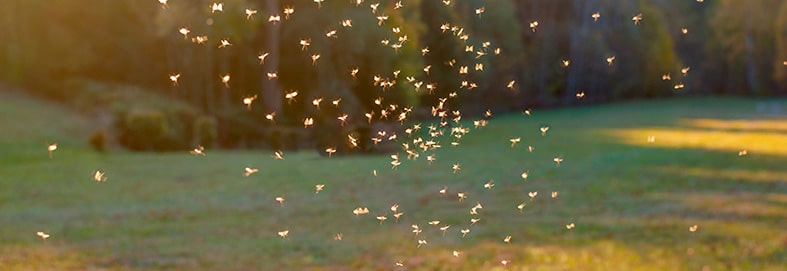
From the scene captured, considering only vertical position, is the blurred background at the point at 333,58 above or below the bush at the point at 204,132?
above

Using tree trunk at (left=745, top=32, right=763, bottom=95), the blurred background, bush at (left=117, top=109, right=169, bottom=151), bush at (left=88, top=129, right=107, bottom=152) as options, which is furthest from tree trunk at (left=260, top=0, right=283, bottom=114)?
tree trunk at (left=745, top=32, right=763, bottom=95)

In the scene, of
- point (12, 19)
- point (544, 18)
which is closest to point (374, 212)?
point (12, 19)

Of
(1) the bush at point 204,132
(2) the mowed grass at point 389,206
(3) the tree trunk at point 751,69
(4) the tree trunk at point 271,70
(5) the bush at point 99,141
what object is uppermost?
(3) the tree trunk at point 751,69

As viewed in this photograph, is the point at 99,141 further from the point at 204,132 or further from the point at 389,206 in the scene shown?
the point at 389,206

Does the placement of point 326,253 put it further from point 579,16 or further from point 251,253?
point 579,16

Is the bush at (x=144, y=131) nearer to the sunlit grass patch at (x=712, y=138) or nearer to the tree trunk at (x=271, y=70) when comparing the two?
the tree trunk at (x=271, y=70)

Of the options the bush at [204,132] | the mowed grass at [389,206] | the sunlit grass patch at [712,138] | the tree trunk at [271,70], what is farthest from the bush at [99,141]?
the sunlit grass patch at [712,138]

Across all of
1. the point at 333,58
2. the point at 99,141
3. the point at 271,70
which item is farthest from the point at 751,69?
the point at 99,141
